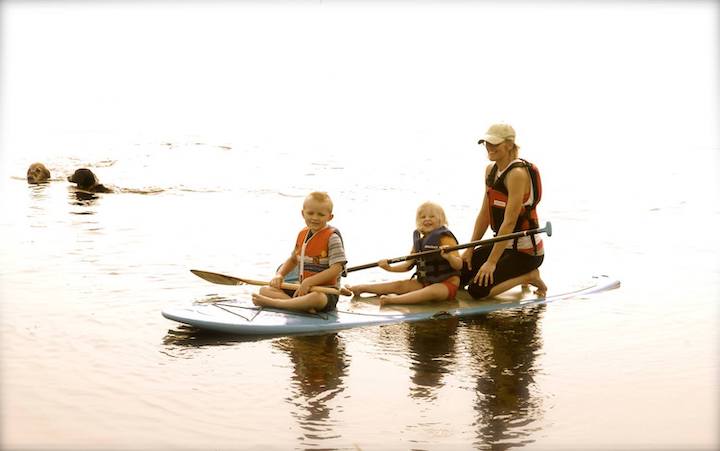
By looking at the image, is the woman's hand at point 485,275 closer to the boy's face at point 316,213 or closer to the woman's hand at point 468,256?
the woman's hand at point 468,256

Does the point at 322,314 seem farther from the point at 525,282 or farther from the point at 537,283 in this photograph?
the point at 537,283

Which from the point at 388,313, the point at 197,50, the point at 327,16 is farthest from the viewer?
the point at 327,16

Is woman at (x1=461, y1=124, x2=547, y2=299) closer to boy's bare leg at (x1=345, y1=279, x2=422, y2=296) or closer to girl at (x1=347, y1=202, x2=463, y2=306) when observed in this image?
girl at (x1=347, y1=202, x2=463, y2=306)

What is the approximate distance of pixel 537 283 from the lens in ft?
28.6

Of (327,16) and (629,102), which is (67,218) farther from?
(327,16)

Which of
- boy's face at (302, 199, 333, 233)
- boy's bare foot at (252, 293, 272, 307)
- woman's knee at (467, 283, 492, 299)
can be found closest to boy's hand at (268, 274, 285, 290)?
boy's bare foot at (252, 293, 272, 307)

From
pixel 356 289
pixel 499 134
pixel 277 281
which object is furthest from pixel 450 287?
pixel 277 281

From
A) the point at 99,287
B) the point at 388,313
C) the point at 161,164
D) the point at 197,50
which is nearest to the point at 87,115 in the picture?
the point at 161,164

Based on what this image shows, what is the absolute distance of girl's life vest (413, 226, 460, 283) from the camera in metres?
8.28

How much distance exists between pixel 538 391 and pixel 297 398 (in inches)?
62.1

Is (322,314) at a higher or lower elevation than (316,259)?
lower

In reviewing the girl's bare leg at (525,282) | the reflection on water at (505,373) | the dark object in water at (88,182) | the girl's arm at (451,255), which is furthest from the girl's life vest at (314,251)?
the dark object in water at (88,182)

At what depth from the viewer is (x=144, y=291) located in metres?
9.22

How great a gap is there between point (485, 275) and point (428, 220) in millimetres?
691
